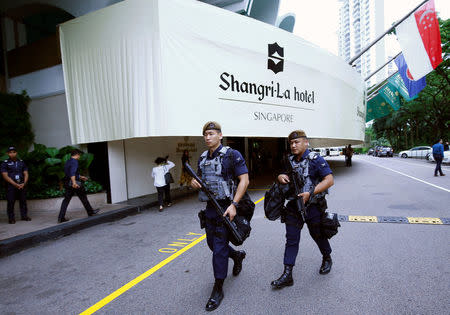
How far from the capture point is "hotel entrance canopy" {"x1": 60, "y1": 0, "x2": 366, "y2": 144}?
7.45 meters

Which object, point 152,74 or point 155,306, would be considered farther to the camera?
point 152,74

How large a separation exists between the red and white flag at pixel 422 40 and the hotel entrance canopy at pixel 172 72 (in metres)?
6.02

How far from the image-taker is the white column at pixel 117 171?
8633 mm

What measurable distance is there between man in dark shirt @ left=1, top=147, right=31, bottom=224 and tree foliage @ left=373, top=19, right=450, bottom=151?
27.8 metres

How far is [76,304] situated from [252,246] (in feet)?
8.13

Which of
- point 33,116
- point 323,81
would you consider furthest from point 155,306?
point 323,81

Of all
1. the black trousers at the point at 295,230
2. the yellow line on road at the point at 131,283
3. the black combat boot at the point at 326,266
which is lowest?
the yellow line on road at the point at 131,283

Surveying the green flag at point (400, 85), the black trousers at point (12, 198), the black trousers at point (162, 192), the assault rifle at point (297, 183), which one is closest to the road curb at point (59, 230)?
the black trousers at point (162, 192)

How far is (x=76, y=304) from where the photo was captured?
9.58 feet

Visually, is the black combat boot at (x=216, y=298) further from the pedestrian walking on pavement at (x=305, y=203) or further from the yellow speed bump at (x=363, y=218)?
the yellow speed bump at (x=363, y=218)

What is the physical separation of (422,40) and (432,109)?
24788mm

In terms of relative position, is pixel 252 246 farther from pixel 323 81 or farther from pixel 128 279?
pixel 323 81

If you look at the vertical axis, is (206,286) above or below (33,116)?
below

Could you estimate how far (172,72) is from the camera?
757 centimetres
